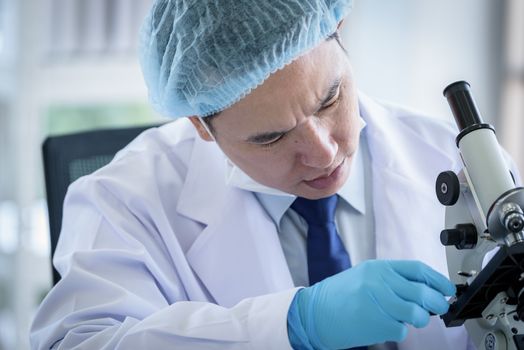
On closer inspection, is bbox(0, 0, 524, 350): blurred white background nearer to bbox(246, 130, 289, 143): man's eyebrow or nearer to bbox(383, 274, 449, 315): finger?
bbox(246, 130, 289, 143): man's eyebrow

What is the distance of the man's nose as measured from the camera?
1216mm

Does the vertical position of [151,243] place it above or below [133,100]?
below

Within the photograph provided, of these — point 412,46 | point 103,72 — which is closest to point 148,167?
point 103,72

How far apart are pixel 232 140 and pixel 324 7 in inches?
10.5

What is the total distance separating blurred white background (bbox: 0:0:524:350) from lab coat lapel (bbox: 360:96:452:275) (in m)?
1.66

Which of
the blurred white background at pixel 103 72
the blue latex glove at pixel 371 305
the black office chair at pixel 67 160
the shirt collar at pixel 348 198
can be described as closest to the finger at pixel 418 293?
the blue latex glove at pixel 371 305

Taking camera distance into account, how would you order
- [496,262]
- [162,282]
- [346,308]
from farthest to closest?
[162,282] < [346,308] < [496,262]

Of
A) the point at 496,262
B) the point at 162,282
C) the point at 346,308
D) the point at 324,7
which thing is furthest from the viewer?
the point at 162,282

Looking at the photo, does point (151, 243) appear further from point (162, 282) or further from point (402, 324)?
point (402, 324)

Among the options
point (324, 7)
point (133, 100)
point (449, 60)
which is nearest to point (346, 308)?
point (324, 7)

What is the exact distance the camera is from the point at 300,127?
1.21 m

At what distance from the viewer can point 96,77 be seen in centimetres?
305

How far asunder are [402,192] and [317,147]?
31cm

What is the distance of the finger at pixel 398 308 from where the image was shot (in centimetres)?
108
